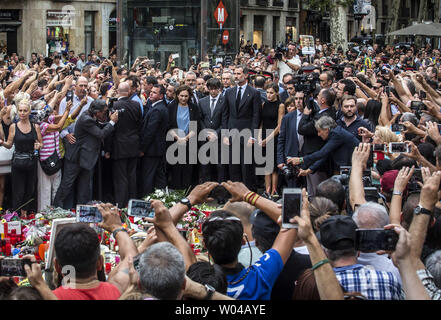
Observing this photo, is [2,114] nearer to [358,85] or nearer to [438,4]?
[358,85]

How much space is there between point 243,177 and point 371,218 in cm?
692

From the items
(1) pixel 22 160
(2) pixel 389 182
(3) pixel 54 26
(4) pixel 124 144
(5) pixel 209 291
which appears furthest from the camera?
(3) pixel 54 26

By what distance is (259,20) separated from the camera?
47.7 m

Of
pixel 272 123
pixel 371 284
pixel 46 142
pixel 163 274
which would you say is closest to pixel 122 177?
pixel 46 142

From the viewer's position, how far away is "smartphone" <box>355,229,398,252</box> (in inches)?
145

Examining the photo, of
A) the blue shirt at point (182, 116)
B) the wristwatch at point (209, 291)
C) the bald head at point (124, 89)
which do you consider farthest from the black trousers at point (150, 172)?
the wristwatch at point (209, 291)

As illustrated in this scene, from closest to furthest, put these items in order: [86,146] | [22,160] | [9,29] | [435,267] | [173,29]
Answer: [435,267], [22,160], [86,146], [173,29], [9,29]

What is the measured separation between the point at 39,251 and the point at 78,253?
2.45m

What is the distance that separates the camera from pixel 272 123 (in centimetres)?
1114

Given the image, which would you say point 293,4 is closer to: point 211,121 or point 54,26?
point 54,26

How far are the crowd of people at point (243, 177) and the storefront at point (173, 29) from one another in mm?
6178

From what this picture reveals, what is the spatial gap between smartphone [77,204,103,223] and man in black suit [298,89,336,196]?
4736mm

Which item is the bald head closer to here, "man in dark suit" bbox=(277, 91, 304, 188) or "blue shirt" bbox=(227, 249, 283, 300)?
"man in dark suit" bbox=(277, 91, 304, 188)
